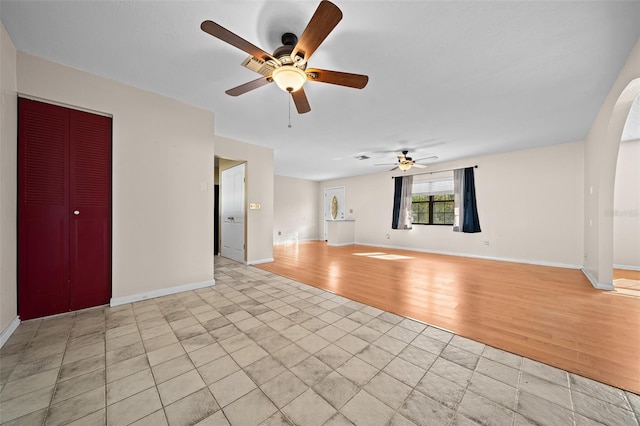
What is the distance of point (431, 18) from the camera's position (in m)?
1.76

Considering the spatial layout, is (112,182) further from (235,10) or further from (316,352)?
(316,352)

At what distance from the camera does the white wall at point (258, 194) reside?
477 centimetres

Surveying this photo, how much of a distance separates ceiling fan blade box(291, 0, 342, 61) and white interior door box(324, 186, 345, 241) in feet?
24.7

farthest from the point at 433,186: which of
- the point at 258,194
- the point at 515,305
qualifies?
the point at 258,194

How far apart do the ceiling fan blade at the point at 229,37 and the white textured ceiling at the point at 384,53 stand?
1.09 feet

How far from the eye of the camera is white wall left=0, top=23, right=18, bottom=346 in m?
1.91

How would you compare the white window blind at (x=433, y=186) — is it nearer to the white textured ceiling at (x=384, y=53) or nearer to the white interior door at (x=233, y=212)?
the white textured ceiling at (x=384, y=53)

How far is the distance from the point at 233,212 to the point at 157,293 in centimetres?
258

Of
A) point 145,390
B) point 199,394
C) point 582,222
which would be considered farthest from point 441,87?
point 582,222

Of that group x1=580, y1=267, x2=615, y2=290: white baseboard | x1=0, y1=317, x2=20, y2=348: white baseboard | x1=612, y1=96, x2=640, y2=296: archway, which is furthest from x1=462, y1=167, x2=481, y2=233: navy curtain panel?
x1=0, y1=317, x2=20, y2=348: white baseboard

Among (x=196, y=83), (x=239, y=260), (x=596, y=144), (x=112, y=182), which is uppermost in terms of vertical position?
(x=196, y=83)

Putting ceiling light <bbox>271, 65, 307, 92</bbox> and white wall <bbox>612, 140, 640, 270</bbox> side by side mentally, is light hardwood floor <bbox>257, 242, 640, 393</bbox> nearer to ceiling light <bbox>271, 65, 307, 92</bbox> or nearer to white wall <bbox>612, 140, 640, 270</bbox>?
white wall <bbox>612, 140, 640, 270</bbox>

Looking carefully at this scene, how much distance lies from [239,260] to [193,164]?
8.30 ft

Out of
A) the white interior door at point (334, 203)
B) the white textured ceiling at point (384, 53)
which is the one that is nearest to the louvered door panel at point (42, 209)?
the white textured ceiling at point (384, 53)
